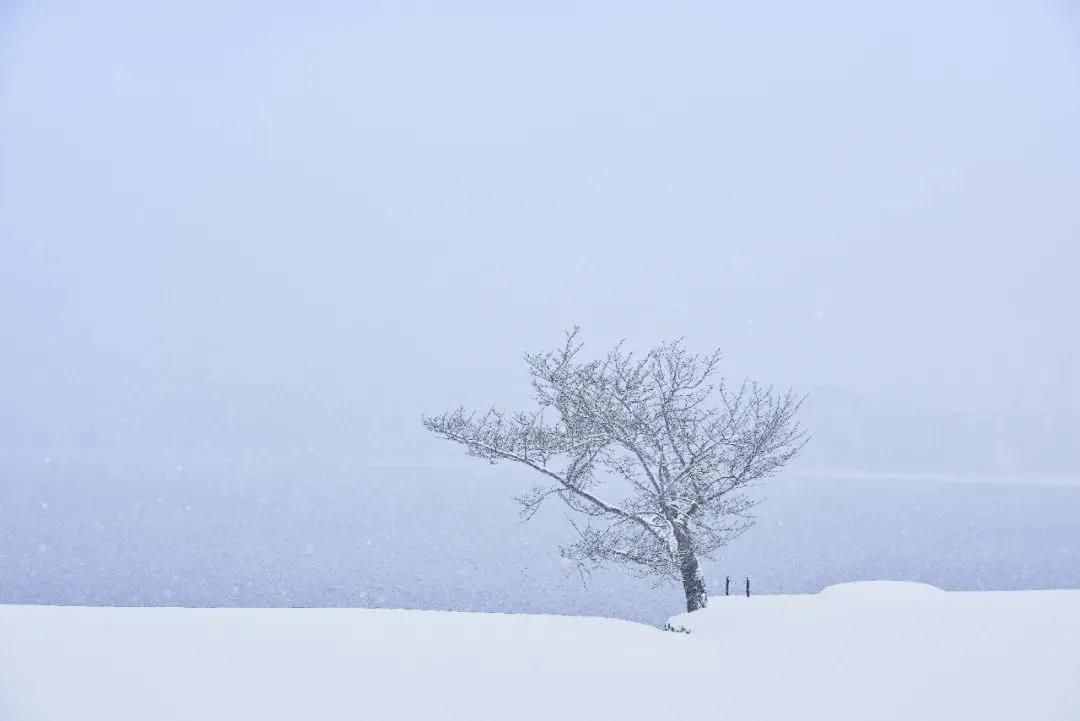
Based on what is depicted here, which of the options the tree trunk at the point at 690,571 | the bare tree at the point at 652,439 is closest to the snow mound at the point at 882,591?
the tree trunk at the point at 690,571

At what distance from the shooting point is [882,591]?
18.1m

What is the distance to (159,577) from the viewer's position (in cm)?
5947

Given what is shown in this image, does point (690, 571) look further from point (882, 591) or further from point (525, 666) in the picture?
point (525, 666)

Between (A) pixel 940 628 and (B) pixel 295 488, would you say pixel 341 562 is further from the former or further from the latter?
(B) pixel 295 488

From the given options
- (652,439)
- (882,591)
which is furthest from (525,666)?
(652,439)

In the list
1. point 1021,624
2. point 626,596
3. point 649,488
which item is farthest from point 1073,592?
point 626,596

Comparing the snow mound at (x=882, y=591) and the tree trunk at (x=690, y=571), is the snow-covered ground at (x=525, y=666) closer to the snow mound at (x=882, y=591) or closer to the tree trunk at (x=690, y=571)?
the snow mound at (x=882, y=591)

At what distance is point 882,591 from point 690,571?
486 centimetres

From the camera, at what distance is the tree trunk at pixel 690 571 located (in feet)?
70.8

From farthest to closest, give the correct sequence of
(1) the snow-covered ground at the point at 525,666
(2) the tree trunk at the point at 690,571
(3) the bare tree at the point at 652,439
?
(3) the bare tree at the point at 652,439 → (2) the tree trunk at the point at 690,571 → (1) the snow-covered ground at the point at 525,666

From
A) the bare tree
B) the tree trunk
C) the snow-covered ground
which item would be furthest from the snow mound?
the bare tree

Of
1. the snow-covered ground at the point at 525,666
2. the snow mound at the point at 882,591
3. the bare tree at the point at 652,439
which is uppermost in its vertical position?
the bare tree at the point at 652,439

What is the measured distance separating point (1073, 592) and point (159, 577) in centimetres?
5557

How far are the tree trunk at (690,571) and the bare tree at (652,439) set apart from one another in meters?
0.02
